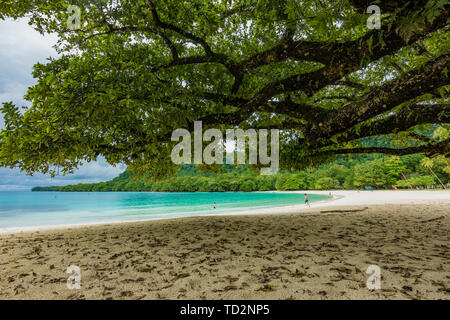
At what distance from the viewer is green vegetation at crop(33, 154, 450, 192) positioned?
182 feet

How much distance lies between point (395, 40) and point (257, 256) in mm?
4638

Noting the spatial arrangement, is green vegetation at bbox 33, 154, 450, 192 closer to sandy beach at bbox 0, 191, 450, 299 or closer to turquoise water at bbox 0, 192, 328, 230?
turquoise water at bbox 0, 192, 328, 230

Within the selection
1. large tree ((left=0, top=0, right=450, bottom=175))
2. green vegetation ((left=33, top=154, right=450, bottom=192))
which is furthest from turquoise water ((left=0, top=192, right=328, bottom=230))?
large tree ((left=0, top=0, right=450, bottom=175))

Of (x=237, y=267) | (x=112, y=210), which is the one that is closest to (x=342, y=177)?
(x=112, y=210)

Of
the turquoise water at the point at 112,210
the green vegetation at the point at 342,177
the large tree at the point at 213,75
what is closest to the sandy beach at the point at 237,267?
the large tree at the point at 213,75

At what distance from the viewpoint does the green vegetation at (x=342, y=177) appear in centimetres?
5547

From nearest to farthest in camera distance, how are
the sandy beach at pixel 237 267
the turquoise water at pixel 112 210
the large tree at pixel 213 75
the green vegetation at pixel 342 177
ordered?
the sandy beach at pixel 237 267 < the large tree at pixel 213 75 < the turquoise water at pixel 112 210 < the green vegetation at pixel 342 177

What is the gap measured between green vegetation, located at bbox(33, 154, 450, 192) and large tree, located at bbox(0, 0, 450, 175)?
2731cm

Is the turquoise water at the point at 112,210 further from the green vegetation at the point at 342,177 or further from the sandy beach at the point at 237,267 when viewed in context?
the sandy beach at the point at 237,267

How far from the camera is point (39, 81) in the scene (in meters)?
3.99

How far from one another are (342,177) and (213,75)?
78985mm

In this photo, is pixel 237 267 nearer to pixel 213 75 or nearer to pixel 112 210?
pixel 213 75

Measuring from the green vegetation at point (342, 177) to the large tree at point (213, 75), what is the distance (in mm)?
27308
